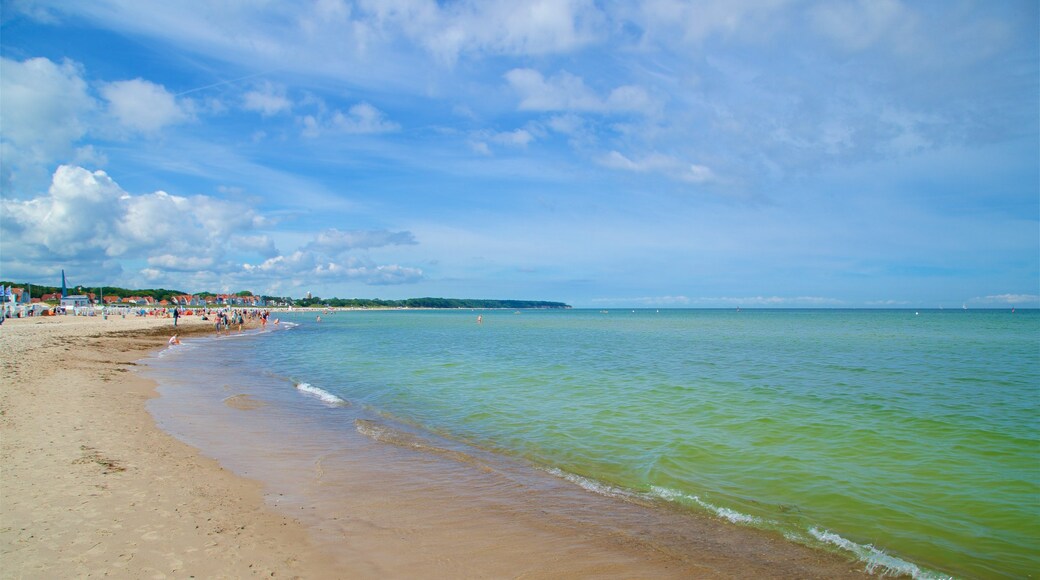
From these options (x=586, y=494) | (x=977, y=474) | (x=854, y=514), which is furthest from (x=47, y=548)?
(x=977, y=474)

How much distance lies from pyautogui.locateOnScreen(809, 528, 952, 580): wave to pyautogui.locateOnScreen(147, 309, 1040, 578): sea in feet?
0.07

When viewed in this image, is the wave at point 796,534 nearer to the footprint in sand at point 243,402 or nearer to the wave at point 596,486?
the wave at point 596,486

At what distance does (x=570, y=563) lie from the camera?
5531mm

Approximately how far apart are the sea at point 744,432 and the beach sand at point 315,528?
0.84 m

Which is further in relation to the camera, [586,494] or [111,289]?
[111,289]

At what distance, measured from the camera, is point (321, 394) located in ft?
55.0

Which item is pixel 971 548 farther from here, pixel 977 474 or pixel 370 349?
pixel 370 349

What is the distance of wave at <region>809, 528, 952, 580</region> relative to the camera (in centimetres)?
566

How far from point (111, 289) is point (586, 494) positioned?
202010 mm

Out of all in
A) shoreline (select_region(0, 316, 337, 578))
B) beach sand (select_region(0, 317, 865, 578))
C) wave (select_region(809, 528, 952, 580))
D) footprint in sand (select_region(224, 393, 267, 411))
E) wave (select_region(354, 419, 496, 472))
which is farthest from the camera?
footprint in sand (select_region(224, 393, 267, 411))

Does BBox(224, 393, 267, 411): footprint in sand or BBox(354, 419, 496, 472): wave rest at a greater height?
BBox(224, 393, 267, 411): footprint in sand

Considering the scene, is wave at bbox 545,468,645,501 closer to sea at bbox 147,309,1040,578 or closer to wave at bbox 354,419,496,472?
sea at bbox 147,309,1040,578

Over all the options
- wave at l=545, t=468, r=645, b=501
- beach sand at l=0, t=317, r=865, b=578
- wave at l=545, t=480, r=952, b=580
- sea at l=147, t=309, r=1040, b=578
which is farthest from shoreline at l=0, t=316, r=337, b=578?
wave at l=545, t=480, r=952, b=580

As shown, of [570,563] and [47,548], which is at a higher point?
[47,548]
